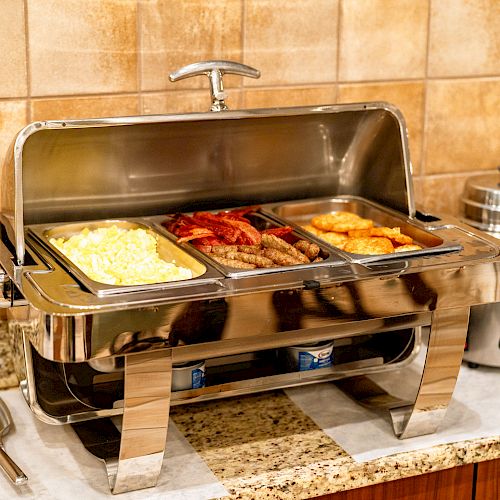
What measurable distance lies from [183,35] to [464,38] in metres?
0.61

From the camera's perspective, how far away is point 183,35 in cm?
164

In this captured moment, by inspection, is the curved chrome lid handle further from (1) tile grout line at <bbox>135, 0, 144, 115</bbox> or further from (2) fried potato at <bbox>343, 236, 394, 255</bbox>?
(2) fried potato at <bbox>343, 236, 394, 255</bbox>

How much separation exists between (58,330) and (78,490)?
0.99 feet

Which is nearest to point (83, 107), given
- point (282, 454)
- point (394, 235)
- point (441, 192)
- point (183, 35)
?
point (183, 35)

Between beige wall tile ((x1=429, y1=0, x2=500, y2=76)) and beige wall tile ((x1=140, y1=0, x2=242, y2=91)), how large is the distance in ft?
1.43

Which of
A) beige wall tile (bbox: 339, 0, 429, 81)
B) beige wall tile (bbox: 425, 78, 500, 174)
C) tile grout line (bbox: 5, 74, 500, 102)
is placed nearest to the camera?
tile grout line (bbox: 5, 74, 500, 102)

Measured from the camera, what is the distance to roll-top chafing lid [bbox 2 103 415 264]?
4.88ft

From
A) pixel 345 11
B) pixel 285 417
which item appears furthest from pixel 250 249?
pixel 345 11

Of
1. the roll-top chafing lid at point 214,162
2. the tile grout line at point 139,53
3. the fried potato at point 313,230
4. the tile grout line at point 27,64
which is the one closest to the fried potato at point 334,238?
the fried potato at point 313,230

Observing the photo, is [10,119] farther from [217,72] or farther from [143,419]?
[143,419]

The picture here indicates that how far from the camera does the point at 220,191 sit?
1643mm

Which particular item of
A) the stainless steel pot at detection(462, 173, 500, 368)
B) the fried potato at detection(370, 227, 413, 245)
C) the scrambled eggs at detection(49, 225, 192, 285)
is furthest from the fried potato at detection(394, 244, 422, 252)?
the scrambled eggs at detection(49, 225, 192, 285)

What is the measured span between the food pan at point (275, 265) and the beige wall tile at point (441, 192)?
18.8 inches

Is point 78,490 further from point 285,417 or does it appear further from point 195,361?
point 285,417
